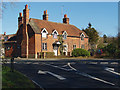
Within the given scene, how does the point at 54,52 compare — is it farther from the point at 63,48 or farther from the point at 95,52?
the point at 95,52

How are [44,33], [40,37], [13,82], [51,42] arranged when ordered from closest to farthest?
1. [13,82]
2. [40,37]
3. [44,33]
4. [51,42]

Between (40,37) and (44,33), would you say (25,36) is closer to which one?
(40,37)

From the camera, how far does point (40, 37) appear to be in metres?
45.5

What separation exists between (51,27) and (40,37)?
619 centimetres

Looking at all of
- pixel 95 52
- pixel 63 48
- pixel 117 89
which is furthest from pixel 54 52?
pixel 117 89

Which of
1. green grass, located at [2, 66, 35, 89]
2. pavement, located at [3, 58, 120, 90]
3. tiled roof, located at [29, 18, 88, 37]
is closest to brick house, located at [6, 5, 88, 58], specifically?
tiled roof, located at [29, 18, 88, 37]

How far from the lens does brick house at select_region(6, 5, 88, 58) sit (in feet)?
147

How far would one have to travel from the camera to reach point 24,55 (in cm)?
4525

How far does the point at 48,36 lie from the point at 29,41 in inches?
199

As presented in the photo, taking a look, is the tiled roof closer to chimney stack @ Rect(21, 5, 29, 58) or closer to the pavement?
chimney stack @ Rect(21, 5, 29, 58)

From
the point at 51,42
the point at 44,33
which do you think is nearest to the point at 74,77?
the point at 44,33

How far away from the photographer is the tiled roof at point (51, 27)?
46266 millimetres

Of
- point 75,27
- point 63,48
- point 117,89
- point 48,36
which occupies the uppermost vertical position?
point 75,27

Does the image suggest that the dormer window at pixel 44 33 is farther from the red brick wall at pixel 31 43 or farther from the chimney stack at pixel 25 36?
the chimney stack at pixel 25 36
